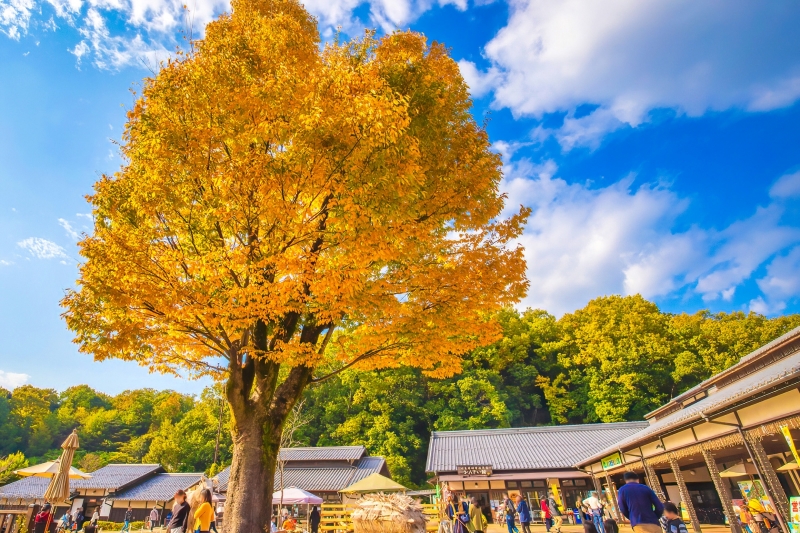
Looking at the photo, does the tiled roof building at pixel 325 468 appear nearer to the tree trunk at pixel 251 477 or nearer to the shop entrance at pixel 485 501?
the shop entrance at pixel 485 501

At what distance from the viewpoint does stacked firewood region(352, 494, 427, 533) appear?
10.9ft

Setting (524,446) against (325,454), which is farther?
(325,454)

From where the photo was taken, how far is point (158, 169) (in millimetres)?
5637

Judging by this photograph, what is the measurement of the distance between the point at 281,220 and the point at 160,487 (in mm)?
34746

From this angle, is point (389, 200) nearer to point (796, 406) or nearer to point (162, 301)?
point (162, 301)

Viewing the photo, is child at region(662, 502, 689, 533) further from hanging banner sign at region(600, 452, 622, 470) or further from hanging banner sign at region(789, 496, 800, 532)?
hanging banner sign at region(600, 452, 622, 470)

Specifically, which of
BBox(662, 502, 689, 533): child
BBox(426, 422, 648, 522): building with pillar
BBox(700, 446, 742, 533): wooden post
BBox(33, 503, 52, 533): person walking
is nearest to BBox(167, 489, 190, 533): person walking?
BBox(662, 502, 689, 533): child

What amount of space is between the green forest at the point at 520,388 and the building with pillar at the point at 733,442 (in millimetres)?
16192

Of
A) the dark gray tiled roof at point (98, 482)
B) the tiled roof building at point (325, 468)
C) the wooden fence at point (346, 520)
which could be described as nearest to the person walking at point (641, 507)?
the wooden fence at point (346, 520)

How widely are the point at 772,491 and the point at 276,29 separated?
13.3 meters

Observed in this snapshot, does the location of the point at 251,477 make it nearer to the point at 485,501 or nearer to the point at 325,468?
the point at 485,501

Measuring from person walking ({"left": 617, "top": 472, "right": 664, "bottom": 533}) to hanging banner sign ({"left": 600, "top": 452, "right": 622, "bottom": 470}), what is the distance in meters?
12.4

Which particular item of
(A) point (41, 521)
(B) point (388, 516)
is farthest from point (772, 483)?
(A) point (41, 521)

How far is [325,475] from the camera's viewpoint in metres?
28.4
